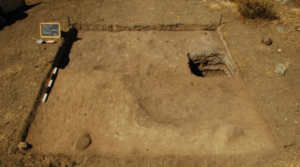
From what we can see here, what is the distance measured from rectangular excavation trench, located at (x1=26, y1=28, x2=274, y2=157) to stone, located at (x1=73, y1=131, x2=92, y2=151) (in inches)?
3.1

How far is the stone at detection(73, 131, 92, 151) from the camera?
3.83 metres

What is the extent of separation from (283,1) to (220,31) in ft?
11.9

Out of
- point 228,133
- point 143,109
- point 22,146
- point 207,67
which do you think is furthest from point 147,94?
point 22,146

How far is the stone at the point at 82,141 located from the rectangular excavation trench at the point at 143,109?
0.26ft

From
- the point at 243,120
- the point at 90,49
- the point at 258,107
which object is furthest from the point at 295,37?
the point at 90,49

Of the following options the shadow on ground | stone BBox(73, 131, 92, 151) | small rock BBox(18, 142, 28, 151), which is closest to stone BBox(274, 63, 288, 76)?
stone BBox(73, 131, 92, 151)

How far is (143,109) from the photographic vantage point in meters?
4.36

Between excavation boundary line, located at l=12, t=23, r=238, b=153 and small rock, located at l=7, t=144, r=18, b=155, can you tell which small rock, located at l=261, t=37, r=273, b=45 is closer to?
excavation boundary line, located at l=12, t=23, r=238, b=153

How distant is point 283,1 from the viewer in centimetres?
795

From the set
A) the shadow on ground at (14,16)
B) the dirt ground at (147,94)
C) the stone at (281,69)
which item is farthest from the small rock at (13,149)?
the stone at (281,69)

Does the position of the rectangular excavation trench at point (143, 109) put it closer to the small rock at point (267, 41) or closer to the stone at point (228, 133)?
the stone at point (228, 133)

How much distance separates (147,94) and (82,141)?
175cm

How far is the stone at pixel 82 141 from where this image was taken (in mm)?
3830

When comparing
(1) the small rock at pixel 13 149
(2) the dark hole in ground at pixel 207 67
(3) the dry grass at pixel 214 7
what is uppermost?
(3) the dry grass at pixel 214 7
